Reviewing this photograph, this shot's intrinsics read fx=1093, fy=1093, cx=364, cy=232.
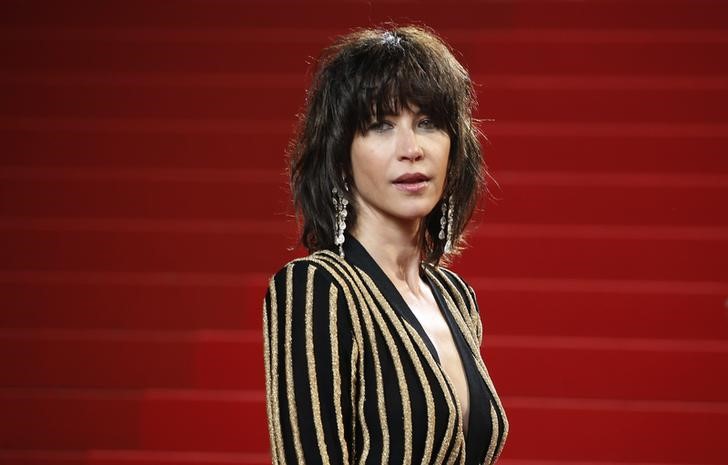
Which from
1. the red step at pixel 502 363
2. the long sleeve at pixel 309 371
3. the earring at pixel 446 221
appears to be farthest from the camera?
the red step at pixel 502 363

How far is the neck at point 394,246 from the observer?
1.58 meters

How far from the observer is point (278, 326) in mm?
1405

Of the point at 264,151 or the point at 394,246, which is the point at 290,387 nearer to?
the point at 394,246

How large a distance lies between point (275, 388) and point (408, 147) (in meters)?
0.38

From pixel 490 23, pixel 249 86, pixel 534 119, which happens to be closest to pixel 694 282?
pixel 534 119

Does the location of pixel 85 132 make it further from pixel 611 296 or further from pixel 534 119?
pixel 611 296

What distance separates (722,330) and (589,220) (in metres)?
0.57

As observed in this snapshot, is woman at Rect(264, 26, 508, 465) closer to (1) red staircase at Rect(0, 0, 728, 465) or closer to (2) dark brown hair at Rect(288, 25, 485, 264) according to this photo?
(2) dark brown hair at Rect(288, 25, 485, 264)

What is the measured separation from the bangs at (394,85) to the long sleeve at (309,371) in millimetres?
256

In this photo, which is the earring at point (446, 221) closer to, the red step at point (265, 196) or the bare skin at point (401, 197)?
the bare skin at point (401, 197)

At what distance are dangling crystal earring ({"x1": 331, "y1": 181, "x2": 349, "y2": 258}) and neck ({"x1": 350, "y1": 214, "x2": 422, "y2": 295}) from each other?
3 cm

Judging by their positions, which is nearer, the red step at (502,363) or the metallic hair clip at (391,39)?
the metallic hair clip at (391,39)

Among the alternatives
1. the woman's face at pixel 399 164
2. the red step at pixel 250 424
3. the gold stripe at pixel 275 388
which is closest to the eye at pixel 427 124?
the woman's face at pixel 399 164

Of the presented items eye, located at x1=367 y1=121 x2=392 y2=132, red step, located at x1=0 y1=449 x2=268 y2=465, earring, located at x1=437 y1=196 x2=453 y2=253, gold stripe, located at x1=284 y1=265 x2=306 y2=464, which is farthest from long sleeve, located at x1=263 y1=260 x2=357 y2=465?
red step, located at x1=0 y1=449 x2=268 y2=465
